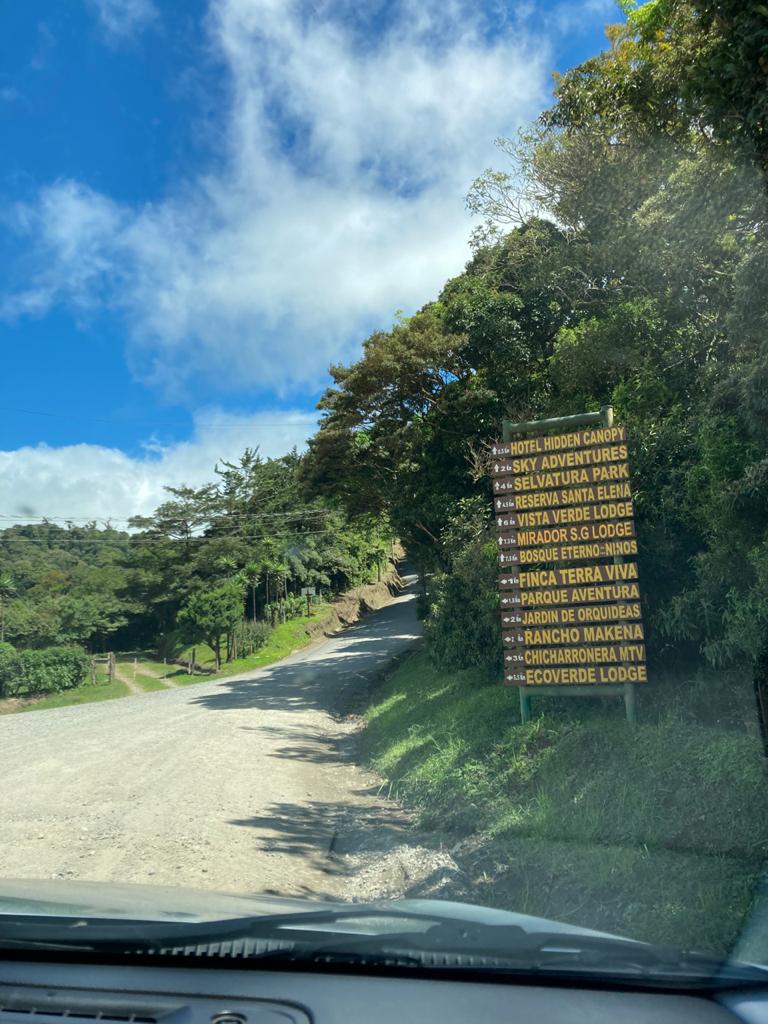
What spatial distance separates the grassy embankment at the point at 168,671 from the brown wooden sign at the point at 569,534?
28.1 metres

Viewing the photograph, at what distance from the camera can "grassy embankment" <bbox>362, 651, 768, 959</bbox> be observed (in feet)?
17.7

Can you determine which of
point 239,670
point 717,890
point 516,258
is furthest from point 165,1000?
point 239,670

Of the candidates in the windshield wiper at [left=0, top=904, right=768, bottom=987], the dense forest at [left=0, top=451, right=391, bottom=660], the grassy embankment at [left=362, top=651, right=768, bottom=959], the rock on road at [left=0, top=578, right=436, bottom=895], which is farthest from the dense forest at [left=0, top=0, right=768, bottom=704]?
the dense forest at [left=0, top=451, right=391, bottom=660]

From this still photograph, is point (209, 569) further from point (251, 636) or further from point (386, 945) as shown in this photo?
point (386, 945)

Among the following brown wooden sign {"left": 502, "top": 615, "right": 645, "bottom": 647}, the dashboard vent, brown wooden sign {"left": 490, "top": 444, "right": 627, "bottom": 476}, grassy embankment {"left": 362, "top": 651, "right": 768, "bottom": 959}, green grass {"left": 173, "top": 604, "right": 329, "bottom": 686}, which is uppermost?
brown wooden sign {"left": 490, "top": 444, "right": 627, "bottom": 476}

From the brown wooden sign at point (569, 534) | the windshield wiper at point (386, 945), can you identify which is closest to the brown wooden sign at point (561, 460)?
the brown wooden sign at point (569, 534)

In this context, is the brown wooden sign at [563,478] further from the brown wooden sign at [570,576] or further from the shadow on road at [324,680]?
the shadow on road at [324,680]

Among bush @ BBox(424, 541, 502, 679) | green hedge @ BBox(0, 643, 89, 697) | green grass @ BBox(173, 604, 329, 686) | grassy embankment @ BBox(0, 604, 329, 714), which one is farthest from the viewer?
green grass @ BBox(173, 604, 329, 686)

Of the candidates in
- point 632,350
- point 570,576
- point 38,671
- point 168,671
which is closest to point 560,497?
point 570,576

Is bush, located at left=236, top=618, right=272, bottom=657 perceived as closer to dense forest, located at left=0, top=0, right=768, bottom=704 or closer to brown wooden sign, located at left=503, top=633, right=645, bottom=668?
dense forest, located at left=0, top=0, right=768, bottom=704

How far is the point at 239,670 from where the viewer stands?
135 ft

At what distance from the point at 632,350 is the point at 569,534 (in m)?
4.46

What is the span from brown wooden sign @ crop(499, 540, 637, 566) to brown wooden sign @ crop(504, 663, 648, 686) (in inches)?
48.1

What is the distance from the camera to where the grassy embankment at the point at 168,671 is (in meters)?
37.3
